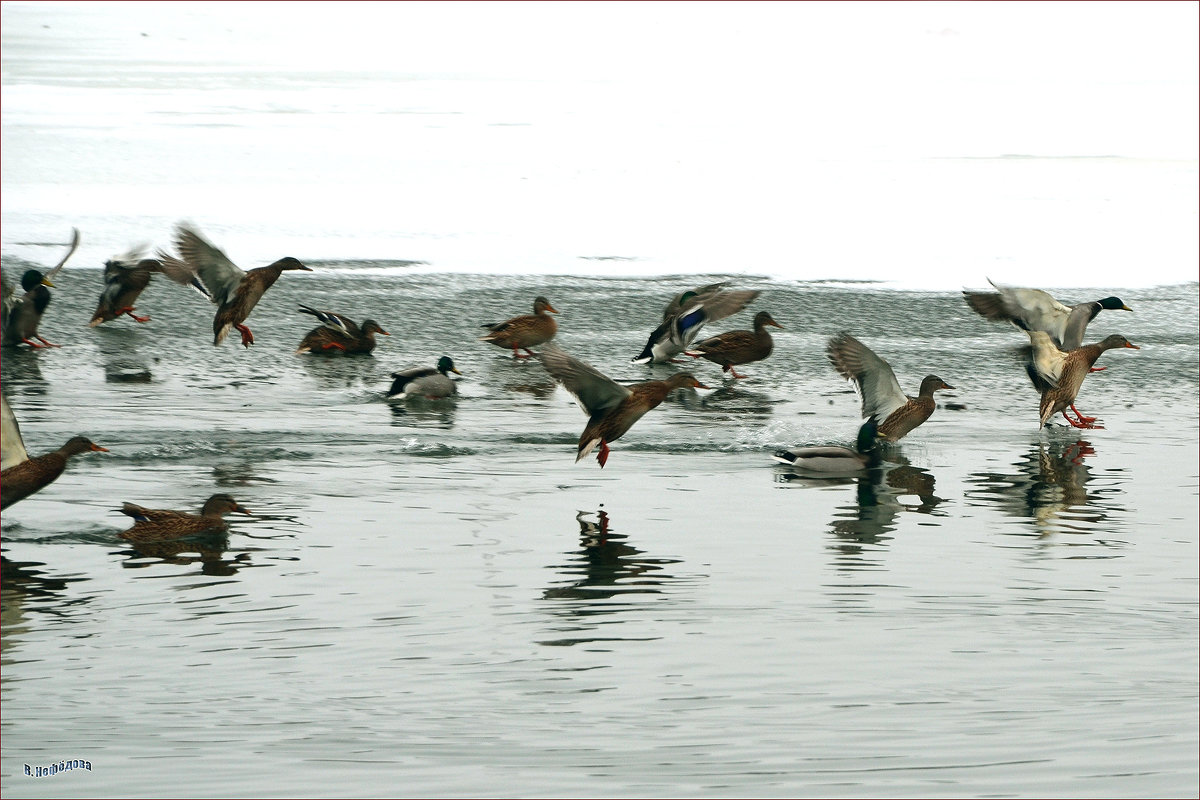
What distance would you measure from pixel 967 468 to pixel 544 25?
41.8 meters

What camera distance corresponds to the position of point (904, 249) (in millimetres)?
16953

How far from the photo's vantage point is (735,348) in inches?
460

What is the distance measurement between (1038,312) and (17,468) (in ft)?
21.8

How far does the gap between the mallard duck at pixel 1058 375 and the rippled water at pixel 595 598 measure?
149 millimetres

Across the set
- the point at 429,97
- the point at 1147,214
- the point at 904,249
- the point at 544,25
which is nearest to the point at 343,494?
the point at 904,249

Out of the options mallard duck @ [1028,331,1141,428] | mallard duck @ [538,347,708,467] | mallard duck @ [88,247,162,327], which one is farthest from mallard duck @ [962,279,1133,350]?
mallard duck @ [88,247,162,327]

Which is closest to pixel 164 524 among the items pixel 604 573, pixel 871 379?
pixel 604 573

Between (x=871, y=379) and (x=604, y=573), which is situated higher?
(x=871, y=379)

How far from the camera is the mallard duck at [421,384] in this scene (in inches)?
406

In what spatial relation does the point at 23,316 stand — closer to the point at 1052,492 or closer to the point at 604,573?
the point at 604,573

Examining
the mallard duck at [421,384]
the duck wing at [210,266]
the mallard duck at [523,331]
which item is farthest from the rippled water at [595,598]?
the duck wing at [210,266]

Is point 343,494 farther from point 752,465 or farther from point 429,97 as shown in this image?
point 429,97

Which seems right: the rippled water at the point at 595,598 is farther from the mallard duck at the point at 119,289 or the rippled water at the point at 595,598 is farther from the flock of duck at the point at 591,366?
the mallard duck at the point at 119,289

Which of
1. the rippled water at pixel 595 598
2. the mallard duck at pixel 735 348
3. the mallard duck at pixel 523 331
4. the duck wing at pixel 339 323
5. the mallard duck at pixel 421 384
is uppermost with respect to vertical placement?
the duck wing at pixel 339 323
